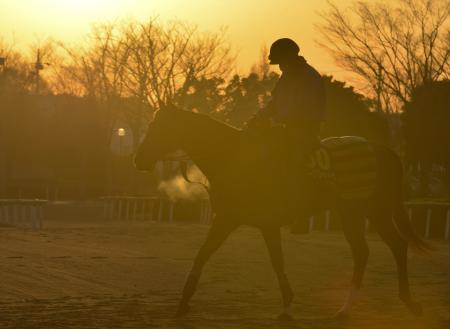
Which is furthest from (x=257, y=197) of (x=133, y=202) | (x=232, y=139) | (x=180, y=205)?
(x=133, y=202)

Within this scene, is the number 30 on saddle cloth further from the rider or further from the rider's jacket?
the rider's jacket

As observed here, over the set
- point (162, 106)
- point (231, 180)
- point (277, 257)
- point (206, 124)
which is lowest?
point (277, 257)

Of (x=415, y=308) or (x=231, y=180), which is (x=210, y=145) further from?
(x=415, y=308)

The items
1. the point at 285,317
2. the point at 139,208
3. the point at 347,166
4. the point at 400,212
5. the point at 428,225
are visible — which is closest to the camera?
the point at 285,317

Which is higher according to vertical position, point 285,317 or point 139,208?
point 139,208

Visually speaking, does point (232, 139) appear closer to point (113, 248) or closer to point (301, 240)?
point (113, 248)

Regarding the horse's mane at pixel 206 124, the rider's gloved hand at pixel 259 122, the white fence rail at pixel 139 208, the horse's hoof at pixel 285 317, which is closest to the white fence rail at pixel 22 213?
the white fence rail at pixel 139 208

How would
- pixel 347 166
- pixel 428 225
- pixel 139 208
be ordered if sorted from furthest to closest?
pixel 139 208, pixel 428 225, pixel 347 166

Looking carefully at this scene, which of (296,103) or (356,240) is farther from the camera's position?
(356,240)

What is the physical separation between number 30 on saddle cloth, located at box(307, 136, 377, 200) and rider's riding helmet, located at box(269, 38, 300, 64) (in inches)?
38.0

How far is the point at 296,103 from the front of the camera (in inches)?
459

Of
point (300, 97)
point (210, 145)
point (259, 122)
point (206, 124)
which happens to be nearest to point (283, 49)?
point (300, 97)

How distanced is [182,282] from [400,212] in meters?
3.23

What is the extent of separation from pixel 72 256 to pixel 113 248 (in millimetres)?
2809
